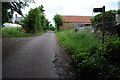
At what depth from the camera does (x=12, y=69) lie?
16.8 feet

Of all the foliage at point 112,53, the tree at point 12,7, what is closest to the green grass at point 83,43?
the foliage at point 112,53

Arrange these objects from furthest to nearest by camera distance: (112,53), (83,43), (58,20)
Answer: (58,20)
(83,43)
(112,53)

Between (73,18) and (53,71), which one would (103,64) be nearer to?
(53,71)

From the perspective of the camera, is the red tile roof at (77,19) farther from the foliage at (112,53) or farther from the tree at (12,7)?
the foliage at (112,53)

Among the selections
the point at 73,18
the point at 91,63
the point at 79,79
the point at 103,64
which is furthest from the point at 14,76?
the point at 73,18

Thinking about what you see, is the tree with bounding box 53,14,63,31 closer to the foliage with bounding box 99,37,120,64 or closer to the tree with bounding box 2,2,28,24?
the tree with bounding box 2,2,28,24

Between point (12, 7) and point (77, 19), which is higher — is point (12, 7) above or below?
below

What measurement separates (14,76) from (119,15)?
331 inches

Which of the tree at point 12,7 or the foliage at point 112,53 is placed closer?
the foliage at point 112,53

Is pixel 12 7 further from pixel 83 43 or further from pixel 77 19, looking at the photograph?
pixel 77 19

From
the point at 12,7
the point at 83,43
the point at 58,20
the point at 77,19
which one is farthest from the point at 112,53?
the point at 77,19

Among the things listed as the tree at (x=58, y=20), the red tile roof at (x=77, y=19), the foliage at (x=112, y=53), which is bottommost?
the foliage at (x=112, y=53)

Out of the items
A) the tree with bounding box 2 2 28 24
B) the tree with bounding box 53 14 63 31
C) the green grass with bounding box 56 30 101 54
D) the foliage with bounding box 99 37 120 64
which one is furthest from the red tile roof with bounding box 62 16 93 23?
the foliage with bounding box 99 37 120 64

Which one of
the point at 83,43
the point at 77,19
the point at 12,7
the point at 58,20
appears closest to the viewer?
the point at 83,43
